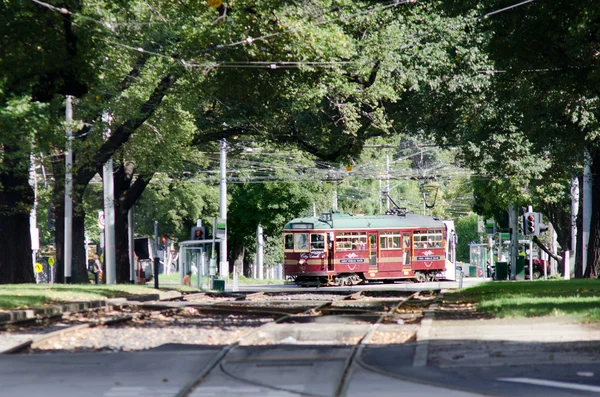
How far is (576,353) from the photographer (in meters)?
11.7

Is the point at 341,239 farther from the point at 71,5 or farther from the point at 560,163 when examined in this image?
the point at 71,5

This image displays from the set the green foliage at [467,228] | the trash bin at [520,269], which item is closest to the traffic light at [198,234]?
the trash bin at [520,269]

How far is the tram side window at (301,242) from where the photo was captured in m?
49.0

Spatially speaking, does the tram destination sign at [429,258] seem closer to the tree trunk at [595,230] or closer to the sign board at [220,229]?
the sign board at [220,229]

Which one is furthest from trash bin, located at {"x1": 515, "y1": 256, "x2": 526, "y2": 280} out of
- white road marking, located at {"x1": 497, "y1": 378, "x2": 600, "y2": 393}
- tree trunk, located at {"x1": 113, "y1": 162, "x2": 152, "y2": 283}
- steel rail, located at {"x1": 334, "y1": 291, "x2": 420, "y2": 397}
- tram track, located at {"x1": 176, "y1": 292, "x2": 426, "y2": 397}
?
white road marking, located at {"x1": 497, "y1": 378, "x2": 600, "y2": 393}

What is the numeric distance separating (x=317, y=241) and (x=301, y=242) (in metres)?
0.90

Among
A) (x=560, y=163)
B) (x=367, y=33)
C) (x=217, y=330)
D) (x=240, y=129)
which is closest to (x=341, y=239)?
(x=240, y=129)

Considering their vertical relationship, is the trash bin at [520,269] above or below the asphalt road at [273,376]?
above

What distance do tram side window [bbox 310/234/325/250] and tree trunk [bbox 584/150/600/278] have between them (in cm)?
1365

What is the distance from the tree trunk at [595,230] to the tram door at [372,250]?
12.8 meters

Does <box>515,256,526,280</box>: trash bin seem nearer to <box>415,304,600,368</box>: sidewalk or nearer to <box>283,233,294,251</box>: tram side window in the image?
<box>283,233,294,251</box>: tram side window

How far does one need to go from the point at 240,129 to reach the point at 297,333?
75.4 feet

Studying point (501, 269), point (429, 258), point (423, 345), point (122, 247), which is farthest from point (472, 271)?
point (423, 345)

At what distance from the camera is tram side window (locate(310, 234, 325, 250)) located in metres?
48.7
